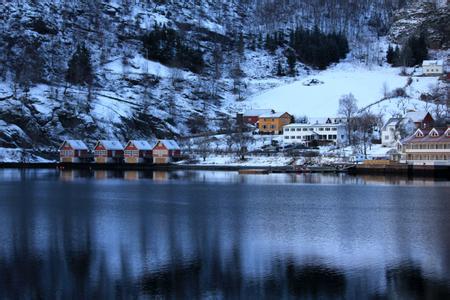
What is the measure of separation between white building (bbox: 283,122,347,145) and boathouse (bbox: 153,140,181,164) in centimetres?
2077

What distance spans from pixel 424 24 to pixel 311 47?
3380 centimetres

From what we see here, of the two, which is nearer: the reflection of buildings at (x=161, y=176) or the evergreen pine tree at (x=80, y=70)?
the reflection of buildings at (x=161, y=176)

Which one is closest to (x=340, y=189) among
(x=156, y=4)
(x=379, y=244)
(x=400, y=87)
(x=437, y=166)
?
(x=437, y=166)

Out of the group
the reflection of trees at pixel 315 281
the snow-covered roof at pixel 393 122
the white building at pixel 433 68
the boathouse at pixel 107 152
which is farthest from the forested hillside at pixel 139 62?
the reflection of trees at pixel 315 281

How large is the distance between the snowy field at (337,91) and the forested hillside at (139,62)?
710cm

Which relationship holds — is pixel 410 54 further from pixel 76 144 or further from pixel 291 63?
pixel 76 144

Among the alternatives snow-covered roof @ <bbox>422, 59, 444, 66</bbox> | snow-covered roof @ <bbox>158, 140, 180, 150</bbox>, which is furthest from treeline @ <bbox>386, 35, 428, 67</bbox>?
snow-covered roof @ <bbox>158, 140, 180, 150</bbox>

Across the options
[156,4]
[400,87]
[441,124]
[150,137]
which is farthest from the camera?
[156,4]

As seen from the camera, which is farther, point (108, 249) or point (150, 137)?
point (150, 137)

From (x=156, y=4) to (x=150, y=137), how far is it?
253 feet

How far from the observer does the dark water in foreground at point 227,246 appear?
947 inches

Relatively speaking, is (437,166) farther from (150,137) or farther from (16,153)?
(16,153)

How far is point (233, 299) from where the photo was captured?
2247 centimetres

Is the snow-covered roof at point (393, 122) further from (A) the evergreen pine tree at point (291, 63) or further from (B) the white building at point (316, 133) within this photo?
(A) the evergreen pine tree at point (291, 63)
